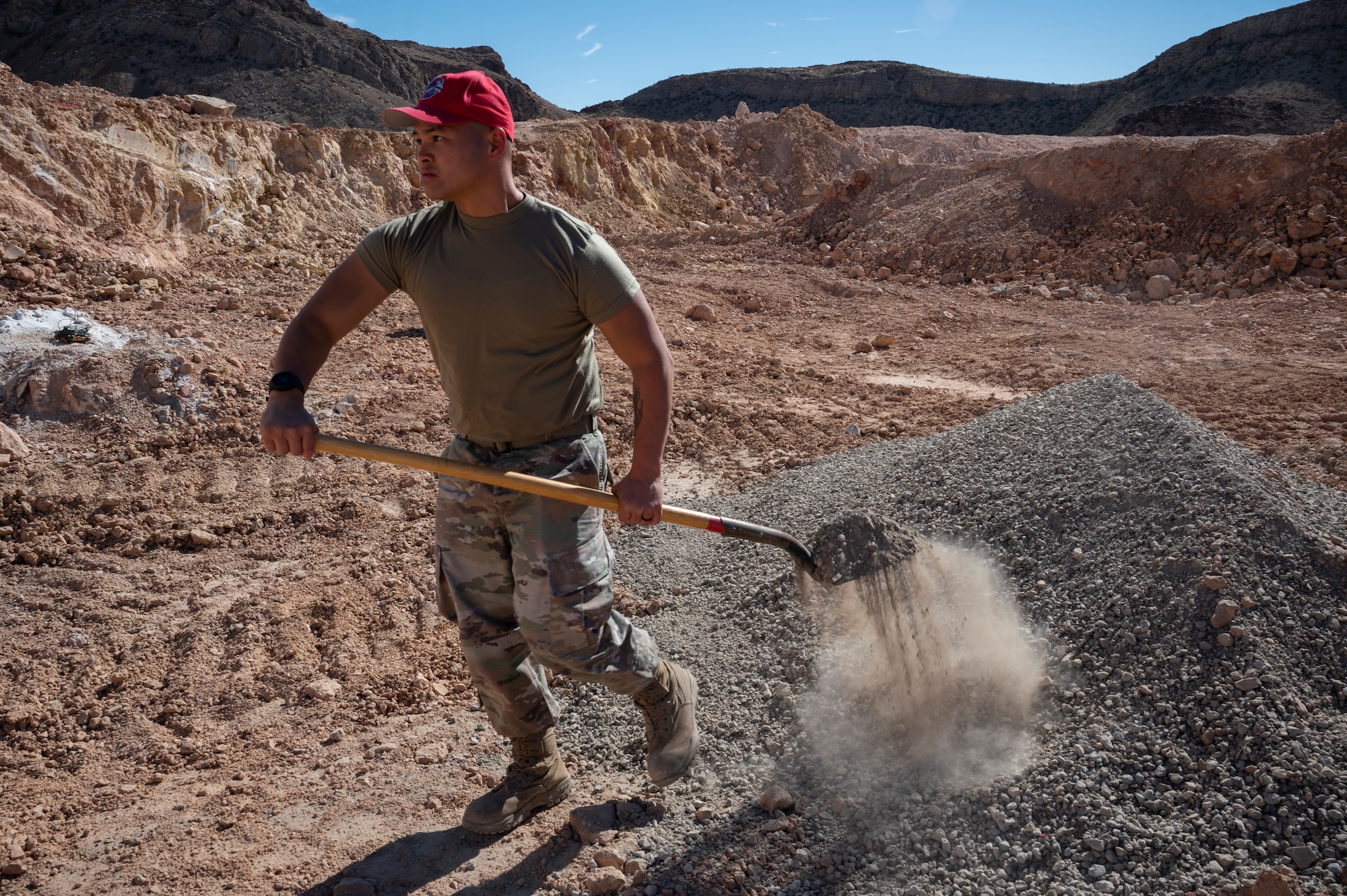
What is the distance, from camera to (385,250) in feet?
6.90

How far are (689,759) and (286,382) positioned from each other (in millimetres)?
1455

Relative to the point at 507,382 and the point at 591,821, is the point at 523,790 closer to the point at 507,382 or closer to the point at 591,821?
the point at 591,821

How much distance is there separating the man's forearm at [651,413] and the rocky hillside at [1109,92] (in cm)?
3328

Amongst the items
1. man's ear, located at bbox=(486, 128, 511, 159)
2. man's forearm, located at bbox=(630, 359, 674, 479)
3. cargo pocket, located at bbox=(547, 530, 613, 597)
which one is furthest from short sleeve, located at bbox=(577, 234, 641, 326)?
cargo pocket, located at bbox=(547, 530, 613, 597)

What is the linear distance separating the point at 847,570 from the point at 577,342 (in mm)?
1171

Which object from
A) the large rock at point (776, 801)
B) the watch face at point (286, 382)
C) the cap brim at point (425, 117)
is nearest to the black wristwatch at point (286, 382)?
the watch face at point (286, 382)

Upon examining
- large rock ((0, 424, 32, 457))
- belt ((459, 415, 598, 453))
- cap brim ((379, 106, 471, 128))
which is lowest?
large rock ((0, 424, 32, 457))

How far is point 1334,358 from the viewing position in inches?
281

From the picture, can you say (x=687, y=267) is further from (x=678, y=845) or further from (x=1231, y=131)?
(x=1231, y=131)

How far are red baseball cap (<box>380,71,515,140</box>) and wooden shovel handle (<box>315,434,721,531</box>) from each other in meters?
0.74

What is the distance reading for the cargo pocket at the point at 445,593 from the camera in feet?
7.34

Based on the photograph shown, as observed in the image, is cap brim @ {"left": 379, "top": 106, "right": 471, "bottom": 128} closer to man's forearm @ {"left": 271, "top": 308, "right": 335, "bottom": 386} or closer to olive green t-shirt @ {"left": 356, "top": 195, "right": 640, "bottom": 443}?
olive green t-shirt @ {"left": 356, "top": 195, "right": 640, "bottom": 443}

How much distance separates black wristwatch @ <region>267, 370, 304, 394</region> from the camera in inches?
81.0

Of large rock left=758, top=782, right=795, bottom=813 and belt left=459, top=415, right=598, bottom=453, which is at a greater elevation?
belt left=459, top=415, right=598, bottom=453
